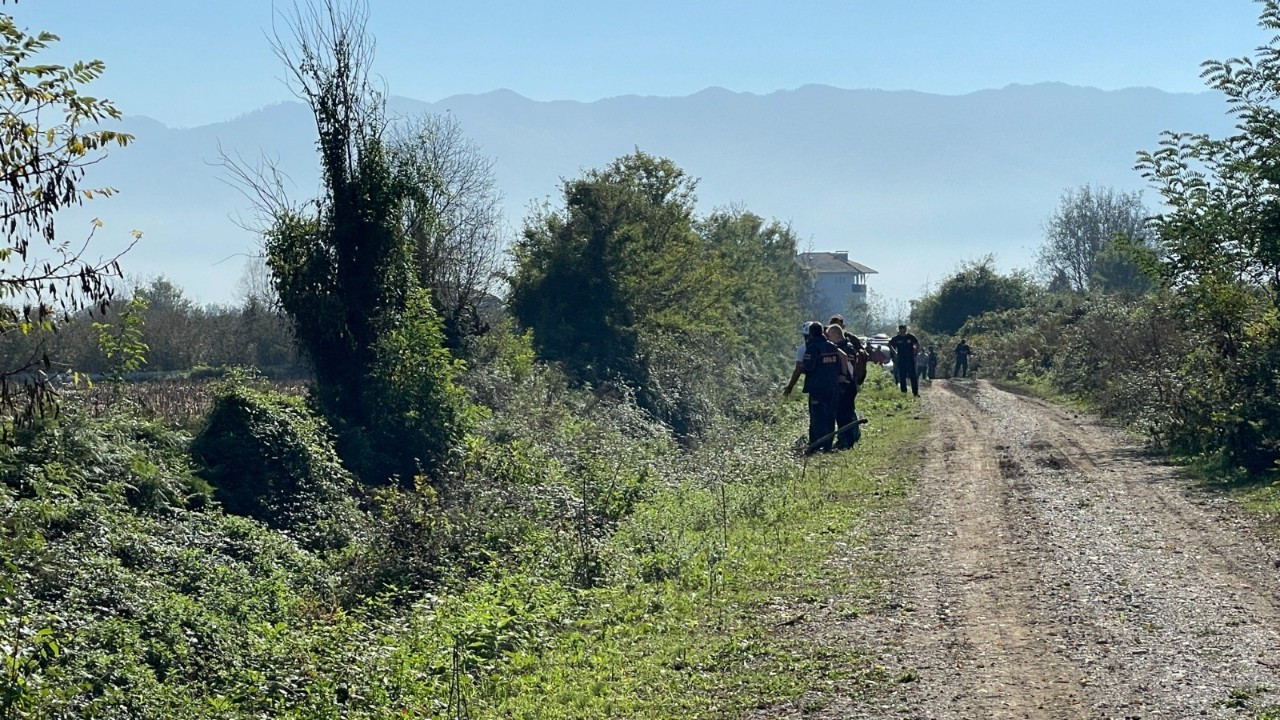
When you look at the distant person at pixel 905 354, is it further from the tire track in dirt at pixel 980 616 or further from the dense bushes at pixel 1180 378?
the tire track in dirt at pixel 980 616

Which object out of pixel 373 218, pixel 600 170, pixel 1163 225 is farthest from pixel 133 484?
pixel 600 170

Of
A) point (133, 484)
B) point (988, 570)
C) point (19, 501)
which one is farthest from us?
point (133, 484)

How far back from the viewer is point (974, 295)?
255ft

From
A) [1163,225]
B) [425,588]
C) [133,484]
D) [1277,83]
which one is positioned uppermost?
[1277,83]

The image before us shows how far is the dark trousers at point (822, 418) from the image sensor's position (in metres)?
22.1

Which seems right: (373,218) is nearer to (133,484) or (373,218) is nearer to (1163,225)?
(133,484)

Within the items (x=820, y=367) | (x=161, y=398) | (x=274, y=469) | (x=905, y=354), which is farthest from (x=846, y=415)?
(x=161, y=398)

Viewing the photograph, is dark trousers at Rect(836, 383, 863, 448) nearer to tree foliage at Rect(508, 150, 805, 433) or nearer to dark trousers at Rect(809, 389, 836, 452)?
dark trousers at Rect(809, 389, 836, 452)

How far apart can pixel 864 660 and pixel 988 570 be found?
2959 mm

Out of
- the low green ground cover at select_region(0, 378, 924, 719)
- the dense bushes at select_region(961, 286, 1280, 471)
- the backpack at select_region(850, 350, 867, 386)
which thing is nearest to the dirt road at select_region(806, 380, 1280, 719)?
the low green ground cover at select_region(0, 378, 924, 719)

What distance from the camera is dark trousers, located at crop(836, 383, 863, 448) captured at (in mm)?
22128

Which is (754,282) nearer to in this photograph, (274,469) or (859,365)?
(859,365)

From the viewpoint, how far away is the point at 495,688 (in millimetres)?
8844

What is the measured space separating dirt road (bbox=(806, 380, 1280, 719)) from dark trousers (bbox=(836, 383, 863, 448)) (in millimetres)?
5635
